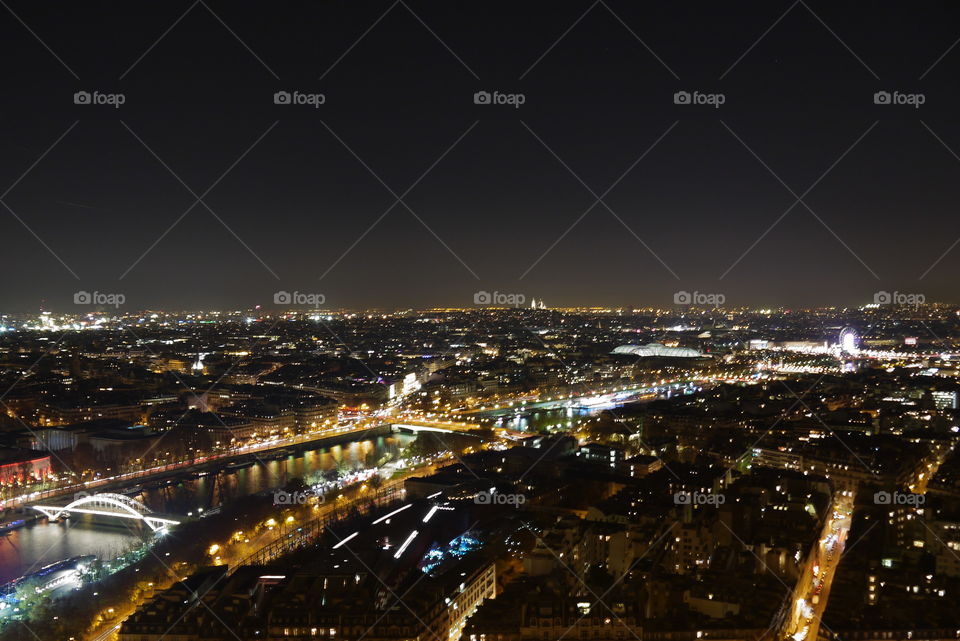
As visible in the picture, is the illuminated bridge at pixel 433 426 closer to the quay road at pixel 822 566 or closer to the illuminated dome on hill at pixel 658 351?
the quay road at pixel 822 566

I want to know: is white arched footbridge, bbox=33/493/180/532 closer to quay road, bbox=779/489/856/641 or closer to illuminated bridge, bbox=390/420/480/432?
illuminated bridge, bbox=390/420/480/432

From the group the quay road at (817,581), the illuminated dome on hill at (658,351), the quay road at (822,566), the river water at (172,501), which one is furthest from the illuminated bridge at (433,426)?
the illuminated dome on hill at (658,351)

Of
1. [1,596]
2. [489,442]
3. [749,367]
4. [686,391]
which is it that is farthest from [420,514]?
[749,367]

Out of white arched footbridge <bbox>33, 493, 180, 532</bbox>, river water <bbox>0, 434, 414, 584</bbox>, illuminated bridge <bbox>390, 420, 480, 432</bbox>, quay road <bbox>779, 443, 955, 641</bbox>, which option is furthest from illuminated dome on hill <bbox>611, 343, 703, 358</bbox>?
white arched footbridge <bbox>33, 493, 180, 532</bbox>

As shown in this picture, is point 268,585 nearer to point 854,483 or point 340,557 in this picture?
point 340,557

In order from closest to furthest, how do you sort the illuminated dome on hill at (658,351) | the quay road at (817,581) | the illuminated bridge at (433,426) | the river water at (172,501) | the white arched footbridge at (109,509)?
1. the quay road at (817,581)
2. the river water at (172,501)
3. the white arched footbridge at (109,509)
4. the illuminated bridge at (433,426)
5. the illuminated dome on hill at (658,351)

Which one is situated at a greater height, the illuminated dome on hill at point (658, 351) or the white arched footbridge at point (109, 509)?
the illuminated dome on hill at point (658, 351)
